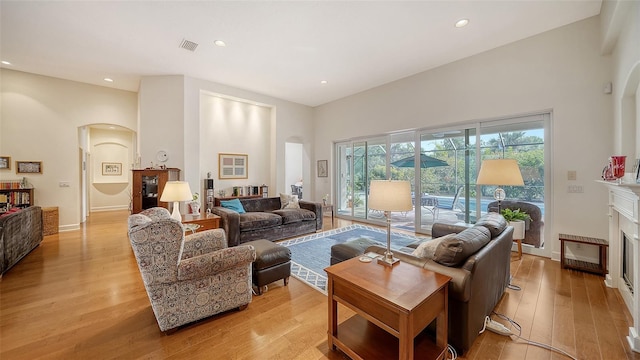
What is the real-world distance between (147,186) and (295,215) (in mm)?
3206

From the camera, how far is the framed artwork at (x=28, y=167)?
5.01 metres

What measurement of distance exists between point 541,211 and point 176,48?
21.9 feet

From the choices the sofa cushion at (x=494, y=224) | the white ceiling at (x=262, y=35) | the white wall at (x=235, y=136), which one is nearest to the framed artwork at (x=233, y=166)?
the white wall at (x=235, y=136)

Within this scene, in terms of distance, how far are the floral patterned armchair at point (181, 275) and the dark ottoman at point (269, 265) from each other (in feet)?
0.87

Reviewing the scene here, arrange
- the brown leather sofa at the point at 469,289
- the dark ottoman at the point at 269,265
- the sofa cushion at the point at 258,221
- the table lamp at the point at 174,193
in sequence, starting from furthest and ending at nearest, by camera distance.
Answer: the sofa cushion at the point at 258,221
the table lamp at the point at 174,193
the dark ottoman at the point at 269,265
the brown leather sofa at the point at 469,289

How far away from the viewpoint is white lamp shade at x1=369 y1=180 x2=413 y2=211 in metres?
1.78

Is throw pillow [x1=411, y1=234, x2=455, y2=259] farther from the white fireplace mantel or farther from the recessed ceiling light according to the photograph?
the recessed ceiling light

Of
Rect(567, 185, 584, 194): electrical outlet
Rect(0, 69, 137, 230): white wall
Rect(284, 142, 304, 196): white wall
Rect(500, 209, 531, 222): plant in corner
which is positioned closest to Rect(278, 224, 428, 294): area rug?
Rect(500, 209, 531, 222): plant in corner

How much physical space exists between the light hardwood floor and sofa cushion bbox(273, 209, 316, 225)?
1.98 m

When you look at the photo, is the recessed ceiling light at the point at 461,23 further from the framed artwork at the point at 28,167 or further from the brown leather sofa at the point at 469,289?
the framed artwork at the point at 28,167

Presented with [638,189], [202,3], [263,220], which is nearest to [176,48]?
[202,3]

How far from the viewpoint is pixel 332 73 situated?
5137 millimetres

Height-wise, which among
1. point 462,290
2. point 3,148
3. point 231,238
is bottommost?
point 231,238

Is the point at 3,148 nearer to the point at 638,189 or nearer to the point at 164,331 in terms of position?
the point at 164,331
